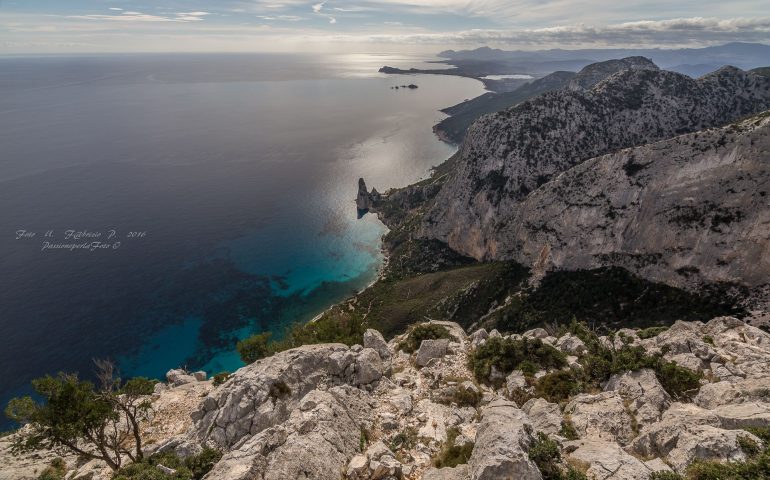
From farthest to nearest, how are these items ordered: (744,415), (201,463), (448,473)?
(201,463), (744,415), (448,473)

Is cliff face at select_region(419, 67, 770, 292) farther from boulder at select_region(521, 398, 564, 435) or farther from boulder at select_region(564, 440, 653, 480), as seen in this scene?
boulder at select_region(564, 440, 653, 480)

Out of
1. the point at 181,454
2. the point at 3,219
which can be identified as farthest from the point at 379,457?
the point at 3,219

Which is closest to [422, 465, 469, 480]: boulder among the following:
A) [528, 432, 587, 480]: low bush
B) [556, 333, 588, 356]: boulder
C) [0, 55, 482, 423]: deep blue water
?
[528, 432, 587, 480]: low bush

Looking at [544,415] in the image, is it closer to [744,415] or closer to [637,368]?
[637,368]

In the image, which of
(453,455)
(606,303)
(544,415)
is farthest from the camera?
(606,303)

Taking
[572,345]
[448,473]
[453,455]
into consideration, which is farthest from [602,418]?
[572,345]

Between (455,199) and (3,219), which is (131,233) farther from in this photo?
(455,199)
